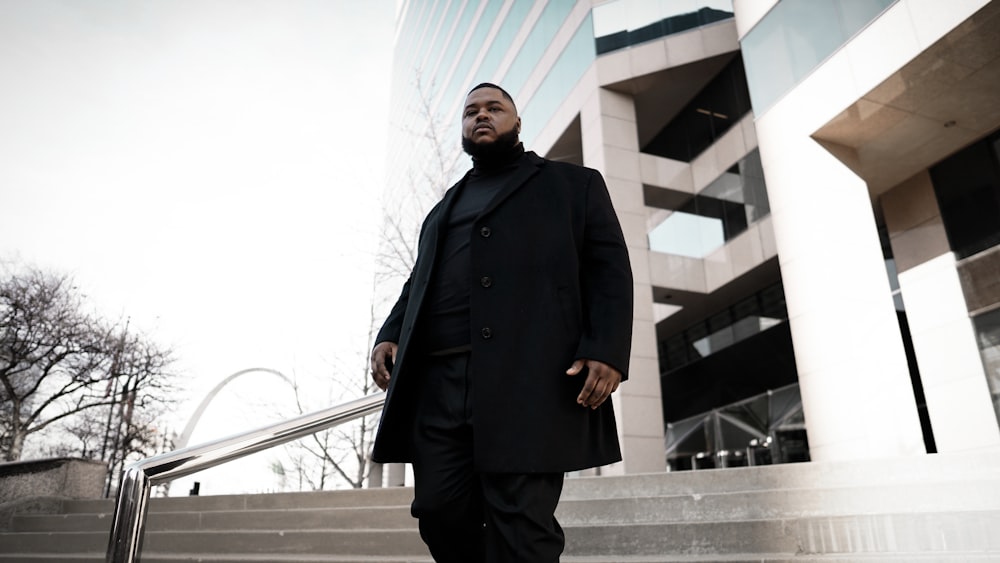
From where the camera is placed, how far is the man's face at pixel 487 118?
237 centimetres

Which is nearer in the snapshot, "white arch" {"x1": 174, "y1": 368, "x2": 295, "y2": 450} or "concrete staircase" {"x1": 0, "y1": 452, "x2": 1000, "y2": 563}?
"concrete staircase" {"x1": 0, "y1": 452, "x2": 1000, "y2": 563}

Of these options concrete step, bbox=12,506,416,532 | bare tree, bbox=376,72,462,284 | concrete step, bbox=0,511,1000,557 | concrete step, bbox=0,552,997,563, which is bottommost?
concrete step, bbox=0,552,997,563

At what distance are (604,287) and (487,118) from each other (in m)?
0.80

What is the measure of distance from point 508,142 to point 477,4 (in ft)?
88.9

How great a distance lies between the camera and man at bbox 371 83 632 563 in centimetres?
177

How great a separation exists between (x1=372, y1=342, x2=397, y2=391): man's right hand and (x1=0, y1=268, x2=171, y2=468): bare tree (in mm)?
23095

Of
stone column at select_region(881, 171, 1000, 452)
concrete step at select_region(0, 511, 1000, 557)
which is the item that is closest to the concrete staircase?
concrete step at select_region(0, 511, 1000, 557)

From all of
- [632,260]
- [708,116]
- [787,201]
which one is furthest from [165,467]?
[708,116]

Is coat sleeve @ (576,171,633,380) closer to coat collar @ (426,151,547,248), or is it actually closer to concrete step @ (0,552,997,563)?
coat collar @ (426,151,547,248)

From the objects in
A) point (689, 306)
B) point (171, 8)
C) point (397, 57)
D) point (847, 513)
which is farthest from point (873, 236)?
point (397, 57)

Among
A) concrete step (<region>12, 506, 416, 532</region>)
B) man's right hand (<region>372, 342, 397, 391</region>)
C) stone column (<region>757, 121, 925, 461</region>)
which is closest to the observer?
man's right hand (<region>372, 342, 397, 391</region>)

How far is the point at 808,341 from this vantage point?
1118cm

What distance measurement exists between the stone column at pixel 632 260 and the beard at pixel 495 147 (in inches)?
438

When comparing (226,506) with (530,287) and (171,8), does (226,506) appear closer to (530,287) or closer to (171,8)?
(530,287)
